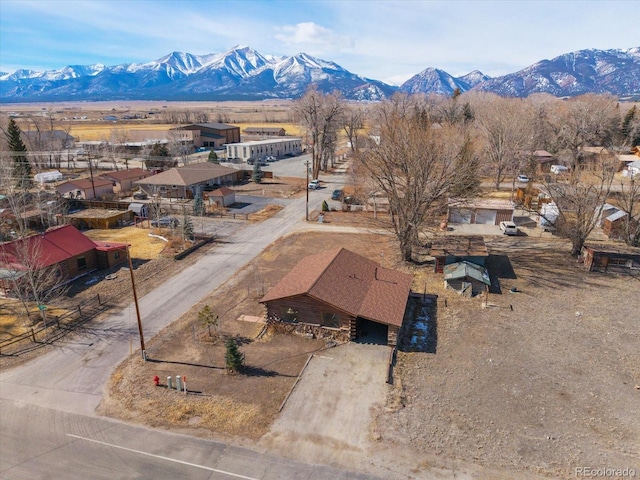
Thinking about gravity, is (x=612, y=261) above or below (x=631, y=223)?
below

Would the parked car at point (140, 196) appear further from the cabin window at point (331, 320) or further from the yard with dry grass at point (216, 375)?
the cabin window at point (331, 320)

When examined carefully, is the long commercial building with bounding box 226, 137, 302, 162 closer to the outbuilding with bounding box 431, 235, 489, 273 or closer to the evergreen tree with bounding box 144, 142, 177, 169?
the evergreen tree with bounding box 144, 142, 177, 169

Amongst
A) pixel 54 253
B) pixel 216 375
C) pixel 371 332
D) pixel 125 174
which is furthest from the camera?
pixel 125 174

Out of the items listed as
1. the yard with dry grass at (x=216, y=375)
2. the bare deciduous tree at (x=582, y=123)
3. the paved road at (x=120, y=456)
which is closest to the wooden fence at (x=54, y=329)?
the yard with dry grass at (x=216, y=375)

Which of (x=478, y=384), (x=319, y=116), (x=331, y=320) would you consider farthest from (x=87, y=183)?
(x=478, y=384)

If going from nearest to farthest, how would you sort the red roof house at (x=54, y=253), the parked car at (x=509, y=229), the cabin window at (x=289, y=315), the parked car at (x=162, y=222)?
the cabin window at (x=289, y=315) → the red roof house at (x=54, y=253) → the parked car at (x=509, y=229) → the parked car at (x=162, y=222)

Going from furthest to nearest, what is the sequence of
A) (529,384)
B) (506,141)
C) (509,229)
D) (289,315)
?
1. (506,141)
2. (509,229)
3. (289,315)
4. (529,384)

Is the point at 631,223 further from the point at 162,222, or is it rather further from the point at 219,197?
the point at 162,222
